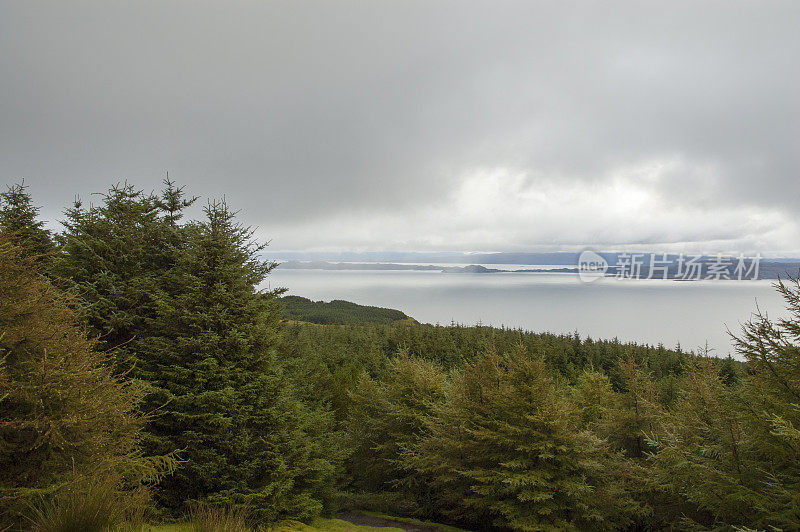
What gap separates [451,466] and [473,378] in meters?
3.56

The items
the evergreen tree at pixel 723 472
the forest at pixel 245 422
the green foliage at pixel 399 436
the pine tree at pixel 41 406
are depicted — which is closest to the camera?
the pine tree at pixel 41 406

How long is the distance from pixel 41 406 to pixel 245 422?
292 inches

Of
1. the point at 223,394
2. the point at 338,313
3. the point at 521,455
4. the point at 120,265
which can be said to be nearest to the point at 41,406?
the point at 223,394

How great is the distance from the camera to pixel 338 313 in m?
140

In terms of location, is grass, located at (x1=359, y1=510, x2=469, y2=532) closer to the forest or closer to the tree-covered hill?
the forest

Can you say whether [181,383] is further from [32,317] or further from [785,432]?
[785,432]

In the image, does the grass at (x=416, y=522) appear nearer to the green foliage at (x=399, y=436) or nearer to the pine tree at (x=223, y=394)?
the green foliage at (x=399, y=436)

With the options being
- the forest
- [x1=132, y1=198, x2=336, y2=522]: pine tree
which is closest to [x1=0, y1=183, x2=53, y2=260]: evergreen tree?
the forest

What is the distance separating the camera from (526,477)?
12.9m

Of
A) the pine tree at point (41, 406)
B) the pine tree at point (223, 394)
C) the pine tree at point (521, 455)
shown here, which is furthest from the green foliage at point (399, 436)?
the pine tree at point (41, 406)

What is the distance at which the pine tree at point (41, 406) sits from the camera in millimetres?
6421

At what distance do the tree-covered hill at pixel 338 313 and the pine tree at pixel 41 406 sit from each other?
115 meters

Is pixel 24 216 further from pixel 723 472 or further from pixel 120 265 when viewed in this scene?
pixel 723 472

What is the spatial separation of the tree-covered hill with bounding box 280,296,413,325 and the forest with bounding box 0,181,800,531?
106205 mm
